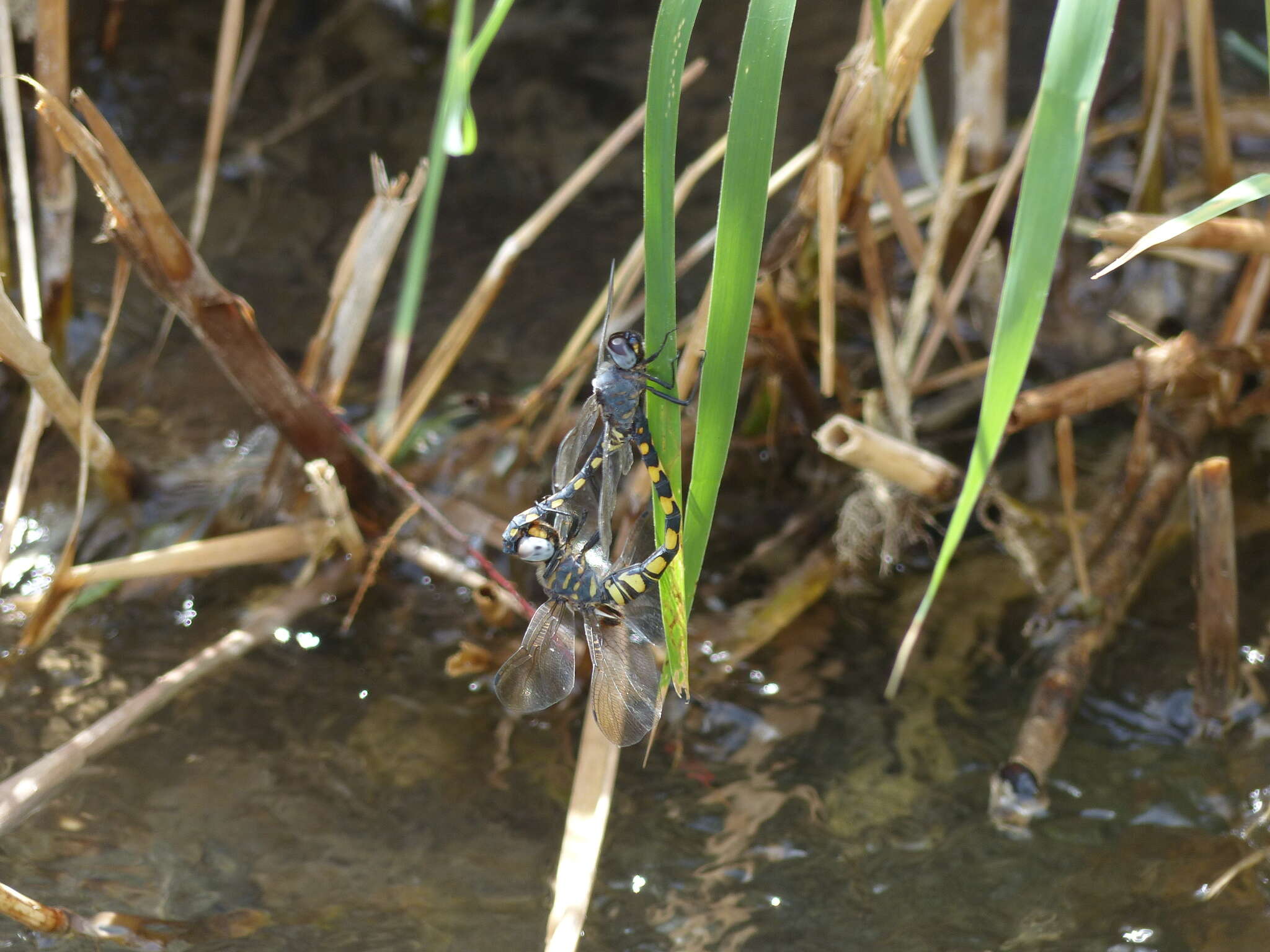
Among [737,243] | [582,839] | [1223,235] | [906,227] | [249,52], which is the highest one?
[249,52]

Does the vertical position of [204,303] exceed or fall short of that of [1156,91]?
it falls short

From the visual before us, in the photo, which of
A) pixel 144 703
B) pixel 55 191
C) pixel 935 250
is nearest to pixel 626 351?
pixel 935 250

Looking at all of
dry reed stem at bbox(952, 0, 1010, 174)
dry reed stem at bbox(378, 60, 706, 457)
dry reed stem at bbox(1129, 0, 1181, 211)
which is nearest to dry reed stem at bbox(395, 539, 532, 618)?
dry reed stem at bbox(378, 60, 706, 457)

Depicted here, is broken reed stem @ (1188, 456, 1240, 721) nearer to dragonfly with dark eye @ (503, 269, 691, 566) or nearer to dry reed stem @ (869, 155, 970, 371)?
dry reed stem @ (869, 155, 970, 371)

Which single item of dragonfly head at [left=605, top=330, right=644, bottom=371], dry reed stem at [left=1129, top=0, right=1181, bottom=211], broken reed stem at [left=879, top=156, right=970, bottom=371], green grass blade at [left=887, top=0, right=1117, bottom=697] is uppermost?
dry reed stem at [left=1129, top=0, right=1181, bottom=211]

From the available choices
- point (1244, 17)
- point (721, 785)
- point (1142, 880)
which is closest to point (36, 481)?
point (721, 785)

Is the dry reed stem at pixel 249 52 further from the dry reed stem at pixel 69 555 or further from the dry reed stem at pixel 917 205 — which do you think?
the dry reed stem at pixel 917 205

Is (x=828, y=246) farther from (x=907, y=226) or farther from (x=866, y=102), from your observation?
(x=907, y=226)
